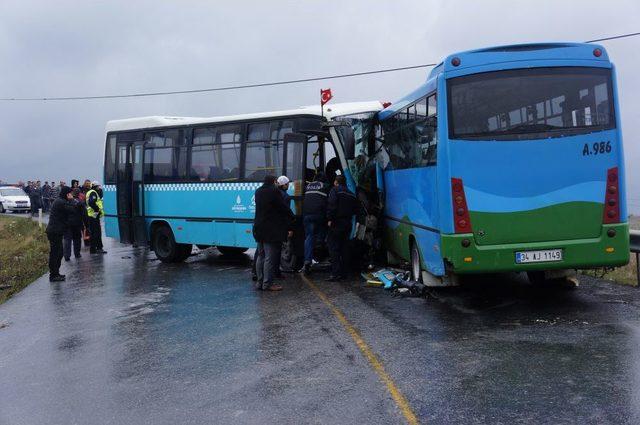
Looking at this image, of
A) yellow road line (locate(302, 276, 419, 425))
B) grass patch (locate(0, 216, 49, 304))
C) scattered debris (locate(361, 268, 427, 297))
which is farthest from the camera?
grass patch (locate(0, 216, 49, 304))

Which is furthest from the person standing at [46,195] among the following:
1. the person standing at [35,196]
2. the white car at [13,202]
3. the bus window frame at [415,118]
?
the bus window frame at [415,118]

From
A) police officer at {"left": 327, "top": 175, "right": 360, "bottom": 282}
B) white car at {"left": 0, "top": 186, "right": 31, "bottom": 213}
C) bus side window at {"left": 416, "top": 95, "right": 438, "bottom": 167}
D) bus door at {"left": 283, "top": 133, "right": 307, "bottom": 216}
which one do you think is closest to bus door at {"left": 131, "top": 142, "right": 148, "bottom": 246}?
bus door at {"left": 283, "top": 133, "right": 307, "bottom": 216}

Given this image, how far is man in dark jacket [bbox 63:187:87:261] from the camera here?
57.1ft

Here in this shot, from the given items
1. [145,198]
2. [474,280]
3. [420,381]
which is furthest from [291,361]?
[145,198]

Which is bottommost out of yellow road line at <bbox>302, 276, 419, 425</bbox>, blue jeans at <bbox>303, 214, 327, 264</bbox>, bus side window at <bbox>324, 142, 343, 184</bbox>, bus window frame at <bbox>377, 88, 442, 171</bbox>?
yellow road line at <bbox>302, 276, 419, 425</bbox>

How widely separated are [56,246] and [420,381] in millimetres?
9702

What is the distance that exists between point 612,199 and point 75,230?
14.2m

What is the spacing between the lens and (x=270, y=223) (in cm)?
1102

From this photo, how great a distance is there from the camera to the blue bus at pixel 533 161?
325 inches

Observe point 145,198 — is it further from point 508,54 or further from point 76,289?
point 508,54

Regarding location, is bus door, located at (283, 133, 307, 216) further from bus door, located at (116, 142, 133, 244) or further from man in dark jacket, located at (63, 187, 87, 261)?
man in dark jacket, located at (63, 187, 87, 261)

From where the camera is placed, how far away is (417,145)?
996cm

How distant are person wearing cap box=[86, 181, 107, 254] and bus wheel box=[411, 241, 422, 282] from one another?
35.4 ft

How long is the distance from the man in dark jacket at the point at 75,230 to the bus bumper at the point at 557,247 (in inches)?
465
